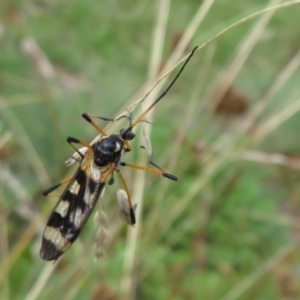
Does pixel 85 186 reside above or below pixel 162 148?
below

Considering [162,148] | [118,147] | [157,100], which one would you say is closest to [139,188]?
[118,147]

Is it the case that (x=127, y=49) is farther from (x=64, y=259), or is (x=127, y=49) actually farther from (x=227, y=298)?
(x=227, y=298)

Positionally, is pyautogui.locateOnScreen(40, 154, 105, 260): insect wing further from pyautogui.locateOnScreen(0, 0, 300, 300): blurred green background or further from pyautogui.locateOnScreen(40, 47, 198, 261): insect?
pyautogui.locateOnScreen(0, 0, 300, 300): blurred green background

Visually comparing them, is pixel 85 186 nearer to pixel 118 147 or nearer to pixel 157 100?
pixel 118 147

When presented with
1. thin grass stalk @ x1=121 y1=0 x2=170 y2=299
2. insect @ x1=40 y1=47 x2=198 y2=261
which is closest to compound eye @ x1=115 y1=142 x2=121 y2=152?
insect @ x1=40 y1=47 x2=198 y2=261

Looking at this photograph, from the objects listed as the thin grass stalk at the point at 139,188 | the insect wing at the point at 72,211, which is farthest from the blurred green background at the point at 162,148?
the insect wing at the point at 72,211

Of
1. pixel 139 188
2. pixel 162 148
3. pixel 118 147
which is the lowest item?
pixel 118 147

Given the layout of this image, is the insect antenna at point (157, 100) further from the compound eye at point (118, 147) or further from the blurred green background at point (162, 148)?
the blurred green background at point (162, 148)
